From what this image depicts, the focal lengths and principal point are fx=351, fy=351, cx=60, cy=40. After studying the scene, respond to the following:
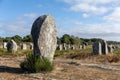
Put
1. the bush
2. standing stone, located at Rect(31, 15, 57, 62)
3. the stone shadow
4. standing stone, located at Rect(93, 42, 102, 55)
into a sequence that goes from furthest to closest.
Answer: standing stone, located at Rect(93, 42, 102, 55) → standing stone, located at Rect(31, 15, 57, 62) → the stone shadow → the bush

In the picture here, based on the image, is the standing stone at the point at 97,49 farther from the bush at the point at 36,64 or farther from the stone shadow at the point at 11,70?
the bush at the point at 36,64

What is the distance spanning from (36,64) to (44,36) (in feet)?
5.65

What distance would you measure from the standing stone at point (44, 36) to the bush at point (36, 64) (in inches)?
18.3

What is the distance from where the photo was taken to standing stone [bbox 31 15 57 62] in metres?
17.8

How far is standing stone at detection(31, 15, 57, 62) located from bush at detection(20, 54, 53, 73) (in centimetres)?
46

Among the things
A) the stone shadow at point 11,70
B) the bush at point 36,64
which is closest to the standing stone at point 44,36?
the bush at point 36,64

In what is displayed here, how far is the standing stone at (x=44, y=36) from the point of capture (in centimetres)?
1784

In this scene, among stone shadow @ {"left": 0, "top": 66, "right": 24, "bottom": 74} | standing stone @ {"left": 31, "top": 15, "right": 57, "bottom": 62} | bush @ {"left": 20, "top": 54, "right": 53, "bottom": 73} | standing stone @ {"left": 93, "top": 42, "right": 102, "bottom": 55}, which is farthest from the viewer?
standing stone @ {"left": 93, "top": 42, "right": 102, "bottom": 55}

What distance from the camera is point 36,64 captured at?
16.9 m

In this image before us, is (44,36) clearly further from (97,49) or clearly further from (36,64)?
(97,49)

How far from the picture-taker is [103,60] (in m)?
26.8

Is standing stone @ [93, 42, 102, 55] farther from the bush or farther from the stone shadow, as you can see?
the bush

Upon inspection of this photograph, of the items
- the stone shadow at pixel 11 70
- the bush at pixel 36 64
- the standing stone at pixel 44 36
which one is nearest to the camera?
the bush at pixel 36 64

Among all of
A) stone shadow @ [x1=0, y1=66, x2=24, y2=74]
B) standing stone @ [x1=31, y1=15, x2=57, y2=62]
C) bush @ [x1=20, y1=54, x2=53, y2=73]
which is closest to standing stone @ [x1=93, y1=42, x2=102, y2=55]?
standing stone @ [x1=31, y1=15, x2=57, y2=62]
